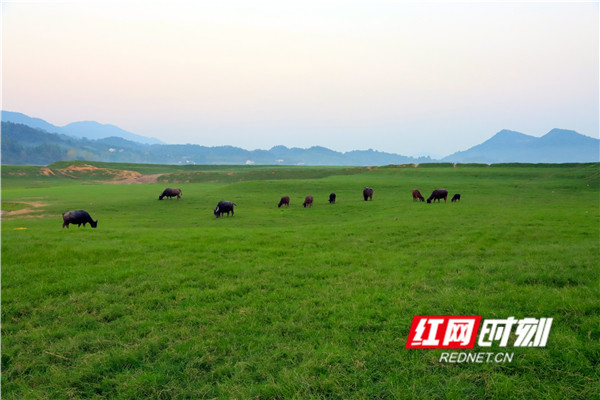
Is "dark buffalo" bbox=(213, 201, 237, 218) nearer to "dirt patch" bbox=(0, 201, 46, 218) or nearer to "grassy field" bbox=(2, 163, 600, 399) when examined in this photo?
"grassy field" bbox=(2, 163, 600, 399)

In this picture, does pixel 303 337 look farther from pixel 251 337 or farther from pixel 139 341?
pixel 139 341

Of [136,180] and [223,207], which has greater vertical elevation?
[136,180]

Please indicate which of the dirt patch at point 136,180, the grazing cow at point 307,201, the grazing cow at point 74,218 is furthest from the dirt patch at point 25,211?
the dirt patch at point 136,180

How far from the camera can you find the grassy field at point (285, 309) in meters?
5.18

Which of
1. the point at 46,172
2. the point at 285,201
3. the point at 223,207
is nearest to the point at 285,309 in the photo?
the point at 223,207

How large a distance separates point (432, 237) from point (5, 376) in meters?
15.3

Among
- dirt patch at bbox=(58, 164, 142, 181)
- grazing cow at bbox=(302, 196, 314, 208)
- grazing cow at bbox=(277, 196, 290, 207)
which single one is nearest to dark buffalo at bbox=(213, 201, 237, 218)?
grazing cow at bbox=(277, 196, 290, 207)

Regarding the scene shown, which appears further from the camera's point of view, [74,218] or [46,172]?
[46,172]

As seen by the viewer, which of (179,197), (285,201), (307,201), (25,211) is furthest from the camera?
(179,197)

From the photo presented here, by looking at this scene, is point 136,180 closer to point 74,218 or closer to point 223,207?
point 223,207

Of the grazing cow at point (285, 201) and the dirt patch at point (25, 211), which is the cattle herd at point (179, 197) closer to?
the grazing cow at point (285, 201)

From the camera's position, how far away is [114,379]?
5414 mm

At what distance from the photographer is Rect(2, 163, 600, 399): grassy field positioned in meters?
5.18

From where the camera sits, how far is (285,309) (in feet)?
25.2
